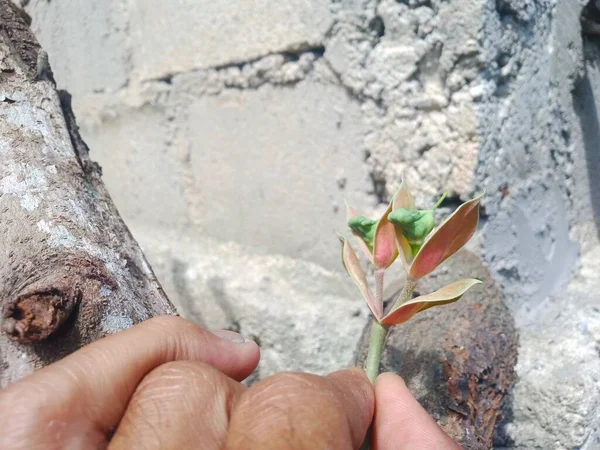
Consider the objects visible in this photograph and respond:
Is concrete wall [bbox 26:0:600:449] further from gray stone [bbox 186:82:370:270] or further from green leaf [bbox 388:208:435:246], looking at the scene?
green leaf [bbox 388:208:435:246]

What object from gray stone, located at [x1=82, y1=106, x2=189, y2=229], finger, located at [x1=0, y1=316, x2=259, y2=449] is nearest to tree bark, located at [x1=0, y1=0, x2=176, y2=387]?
finger, located at [x1=0, y1=316, x2=259, y2=449]

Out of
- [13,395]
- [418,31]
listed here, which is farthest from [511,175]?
[13,395]

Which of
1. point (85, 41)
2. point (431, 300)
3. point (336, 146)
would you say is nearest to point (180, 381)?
point (431, 300)

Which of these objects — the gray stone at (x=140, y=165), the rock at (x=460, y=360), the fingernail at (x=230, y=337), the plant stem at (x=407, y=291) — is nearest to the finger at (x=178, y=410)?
the fingernail at (x=230, y=337)

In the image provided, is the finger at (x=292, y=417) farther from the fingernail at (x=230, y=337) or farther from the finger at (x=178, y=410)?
the fingernail at (x=230, y=337)

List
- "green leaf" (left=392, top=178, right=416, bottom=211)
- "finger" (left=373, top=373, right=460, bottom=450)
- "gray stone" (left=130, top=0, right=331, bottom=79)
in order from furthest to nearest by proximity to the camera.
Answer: "gray stone" (left=130, top=0, right=331, bottom=79)
"green leaf" (left=392, top=178, right=416, bottom=211)
"finger" (left=373, top=373, right=460, bottom=450)
